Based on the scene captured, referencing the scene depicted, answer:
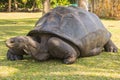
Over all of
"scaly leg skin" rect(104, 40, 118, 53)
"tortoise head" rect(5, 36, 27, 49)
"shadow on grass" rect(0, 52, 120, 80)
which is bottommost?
"shadow on grass" rect(0, 52, 120, 80)

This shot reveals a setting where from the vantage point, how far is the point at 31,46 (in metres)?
5.59

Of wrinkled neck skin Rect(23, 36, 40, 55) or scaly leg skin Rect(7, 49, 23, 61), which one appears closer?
wrinkled neck skin Rect(23, 36, 40, 55)

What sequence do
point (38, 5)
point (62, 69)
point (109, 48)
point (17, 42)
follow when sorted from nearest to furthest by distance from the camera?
point (62, 69)
point (17, 42)
point (109, 48)
point (38, 5)

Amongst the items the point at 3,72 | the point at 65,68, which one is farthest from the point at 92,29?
the point at 3,72

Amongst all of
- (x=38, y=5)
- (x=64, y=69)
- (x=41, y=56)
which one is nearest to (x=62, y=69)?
(x=64, y=69)

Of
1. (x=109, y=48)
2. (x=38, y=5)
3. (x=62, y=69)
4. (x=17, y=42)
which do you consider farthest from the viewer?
(x=38, y=5)

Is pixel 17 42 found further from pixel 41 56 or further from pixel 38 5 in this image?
pixel 38 5

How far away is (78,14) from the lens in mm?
6371

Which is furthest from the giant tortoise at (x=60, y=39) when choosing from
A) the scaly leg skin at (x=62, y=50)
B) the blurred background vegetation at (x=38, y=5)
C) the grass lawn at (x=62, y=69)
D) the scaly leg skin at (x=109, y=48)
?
the blurred background vegetation at (x=38, y=5)

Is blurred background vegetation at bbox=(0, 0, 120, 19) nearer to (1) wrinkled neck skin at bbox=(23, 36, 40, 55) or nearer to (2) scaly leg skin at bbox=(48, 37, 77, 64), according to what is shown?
(2) scaly leg skin at bbox=(48, 37, 77, 64)

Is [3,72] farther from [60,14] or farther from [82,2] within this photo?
[82,2]

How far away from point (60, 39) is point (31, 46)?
1.66 feet

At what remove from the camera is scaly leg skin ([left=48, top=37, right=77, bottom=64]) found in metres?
5.58

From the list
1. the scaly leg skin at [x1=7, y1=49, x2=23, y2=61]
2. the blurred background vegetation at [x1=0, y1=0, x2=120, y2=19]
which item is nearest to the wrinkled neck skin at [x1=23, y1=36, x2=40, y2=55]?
the scaly leg skin at [x1=7, y1=49, x2=23, y2=61]
